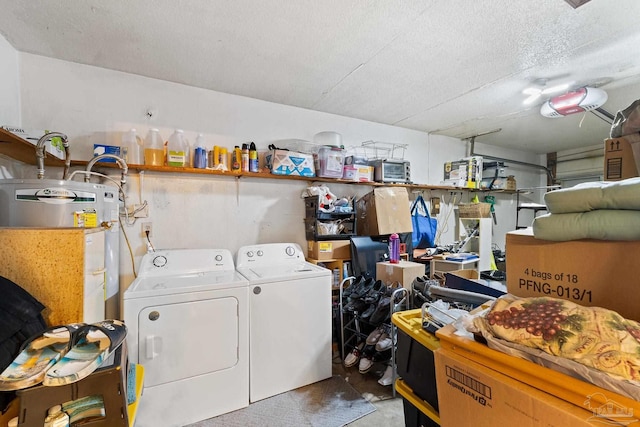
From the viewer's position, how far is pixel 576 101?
7.79ft

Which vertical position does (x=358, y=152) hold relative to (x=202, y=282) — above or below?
above

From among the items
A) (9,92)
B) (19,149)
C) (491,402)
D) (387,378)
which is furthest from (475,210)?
(9,92)

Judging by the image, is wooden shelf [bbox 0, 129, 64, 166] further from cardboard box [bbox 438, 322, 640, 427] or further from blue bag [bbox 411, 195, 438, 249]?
blue bag [bbox 411, 195, 438, 249]

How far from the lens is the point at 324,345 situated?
2.16m

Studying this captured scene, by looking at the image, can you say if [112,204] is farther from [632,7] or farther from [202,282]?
[632,7]

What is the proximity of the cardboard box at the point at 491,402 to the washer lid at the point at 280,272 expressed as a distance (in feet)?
4.48

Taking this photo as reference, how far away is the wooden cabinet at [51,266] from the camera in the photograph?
1.01 meters

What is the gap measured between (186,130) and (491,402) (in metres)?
2.66

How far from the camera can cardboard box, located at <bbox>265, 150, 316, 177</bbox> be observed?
2.51 m

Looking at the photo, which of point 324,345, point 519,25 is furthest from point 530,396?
point 519,25

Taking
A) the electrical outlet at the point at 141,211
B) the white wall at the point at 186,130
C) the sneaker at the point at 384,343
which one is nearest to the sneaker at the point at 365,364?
the sneaker at the point at 384,343

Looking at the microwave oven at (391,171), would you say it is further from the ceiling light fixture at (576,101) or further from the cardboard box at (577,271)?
the cardboard box at (577,271)

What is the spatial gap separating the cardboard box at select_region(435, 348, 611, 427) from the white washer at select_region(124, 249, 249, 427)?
143 cm

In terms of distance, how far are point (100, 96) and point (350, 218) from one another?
2.42 metres
